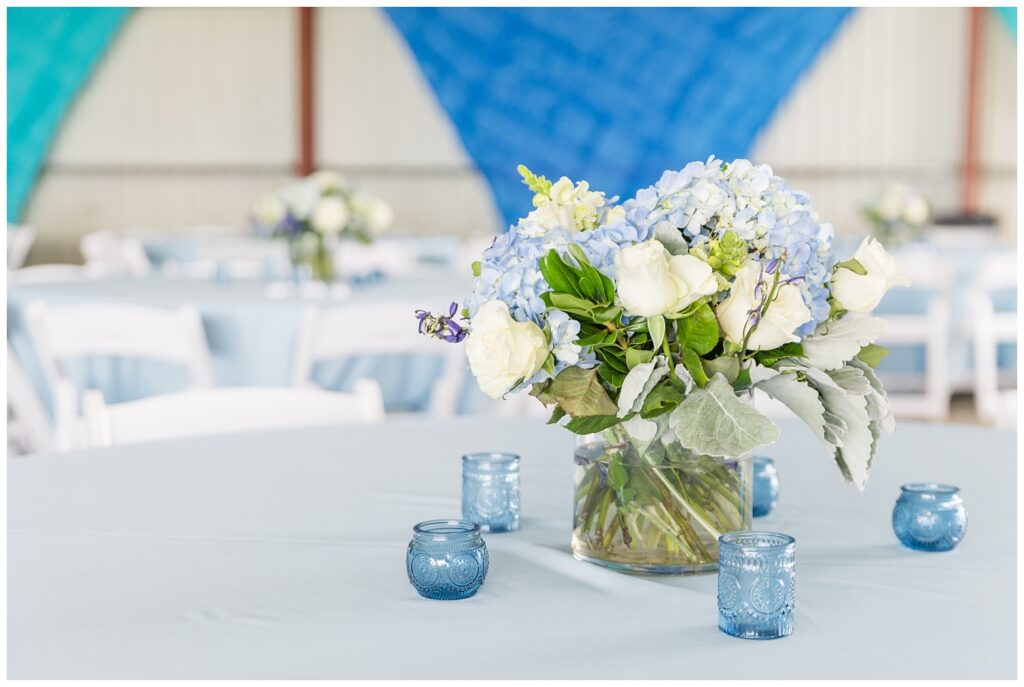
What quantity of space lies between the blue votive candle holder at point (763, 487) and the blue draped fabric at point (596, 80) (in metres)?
8.67

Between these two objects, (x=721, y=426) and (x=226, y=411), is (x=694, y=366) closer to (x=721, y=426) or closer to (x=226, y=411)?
(x=721, y=426)

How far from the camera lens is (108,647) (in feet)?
3.72

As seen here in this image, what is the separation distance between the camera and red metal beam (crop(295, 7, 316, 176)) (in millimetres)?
10289

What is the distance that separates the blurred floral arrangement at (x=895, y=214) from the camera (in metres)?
6.35

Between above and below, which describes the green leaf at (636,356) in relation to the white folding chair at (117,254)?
below

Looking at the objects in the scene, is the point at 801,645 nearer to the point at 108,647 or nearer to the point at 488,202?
the point at 108,647

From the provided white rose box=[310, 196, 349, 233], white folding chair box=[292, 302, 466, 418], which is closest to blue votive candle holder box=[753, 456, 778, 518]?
white folding chair box=[292, 302, 466, 418]

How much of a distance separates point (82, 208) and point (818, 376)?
9729 millimetres

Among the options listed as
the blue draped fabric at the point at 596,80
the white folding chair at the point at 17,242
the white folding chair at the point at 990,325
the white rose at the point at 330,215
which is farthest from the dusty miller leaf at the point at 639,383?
the blue draped fabric at the point at 596,80

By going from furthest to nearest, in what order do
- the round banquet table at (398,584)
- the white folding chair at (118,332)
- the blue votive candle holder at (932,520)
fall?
the white folding chair at (118,332) < the blue votive candle holder at (932,520) < the round banquet table at (398,584)

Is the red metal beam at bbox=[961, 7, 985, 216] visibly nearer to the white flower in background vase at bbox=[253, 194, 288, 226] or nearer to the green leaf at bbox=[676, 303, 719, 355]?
the white flower in background vase at bbox=[253, 194, 288, 226]

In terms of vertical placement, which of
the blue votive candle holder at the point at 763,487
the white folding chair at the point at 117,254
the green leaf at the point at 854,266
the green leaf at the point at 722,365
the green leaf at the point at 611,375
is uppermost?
the white folding chair at the point at 117,254

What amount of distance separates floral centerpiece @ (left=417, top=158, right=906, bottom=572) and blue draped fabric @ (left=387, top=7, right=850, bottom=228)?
29.3 feet

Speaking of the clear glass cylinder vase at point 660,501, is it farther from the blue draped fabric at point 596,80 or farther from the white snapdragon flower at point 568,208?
the blue draped fabric at point 596,80
